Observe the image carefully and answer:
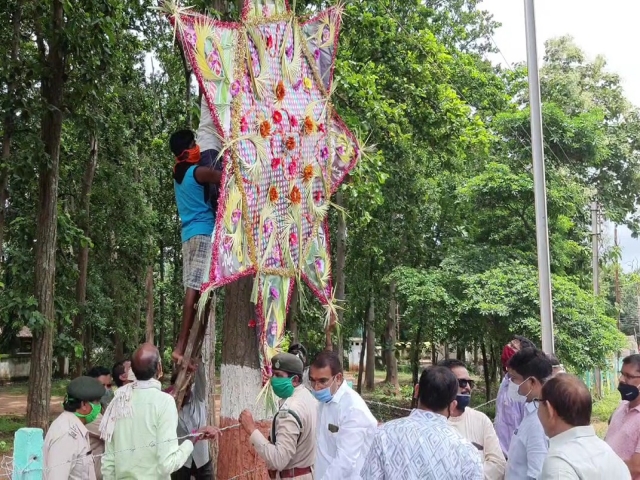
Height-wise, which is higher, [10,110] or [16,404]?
[10,110]

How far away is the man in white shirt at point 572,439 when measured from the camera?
8.06 feet

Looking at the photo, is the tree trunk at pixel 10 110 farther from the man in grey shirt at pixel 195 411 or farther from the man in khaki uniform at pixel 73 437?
the man in khaki uniform at pixel 73 437

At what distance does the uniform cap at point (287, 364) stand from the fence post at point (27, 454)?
131 centimetres

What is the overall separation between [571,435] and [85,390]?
8.07 ft

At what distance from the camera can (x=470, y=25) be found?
2202 centimetres

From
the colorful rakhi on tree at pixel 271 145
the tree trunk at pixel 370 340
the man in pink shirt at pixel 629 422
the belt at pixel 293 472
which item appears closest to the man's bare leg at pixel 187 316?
the colorful rakhi on tree at pixel 271 145

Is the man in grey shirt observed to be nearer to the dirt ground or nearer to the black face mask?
the black face mask

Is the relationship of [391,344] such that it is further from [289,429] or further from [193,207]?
[289,429]

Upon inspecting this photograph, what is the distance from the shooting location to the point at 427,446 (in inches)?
105

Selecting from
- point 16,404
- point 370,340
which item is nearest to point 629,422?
point 370,340

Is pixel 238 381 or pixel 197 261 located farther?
pixel 238 381

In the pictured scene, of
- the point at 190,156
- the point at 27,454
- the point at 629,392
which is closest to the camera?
the point at 27,454

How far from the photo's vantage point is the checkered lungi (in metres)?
4.38

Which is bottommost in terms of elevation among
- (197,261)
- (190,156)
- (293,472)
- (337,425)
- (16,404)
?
(16,404)
